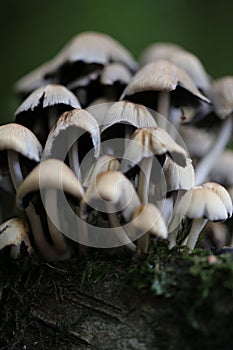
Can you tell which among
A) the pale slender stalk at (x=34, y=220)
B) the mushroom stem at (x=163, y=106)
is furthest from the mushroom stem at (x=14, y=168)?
the mushroom stem at (x=163, y=106)

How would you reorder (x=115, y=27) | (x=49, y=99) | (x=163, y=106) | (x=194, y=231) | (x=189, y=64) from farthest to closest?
1. (x=115, y=27)
2. (x=189, y=64)
3. (x=163, y=106)
4. (x=49, y=99)
5. (x=194, y=231)

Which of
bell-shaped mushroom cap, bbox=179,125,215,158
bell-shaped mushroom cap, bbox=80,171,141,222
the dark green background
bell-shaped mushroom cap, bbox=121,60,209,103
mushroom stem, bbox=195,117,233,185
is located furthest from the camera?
the dark green background

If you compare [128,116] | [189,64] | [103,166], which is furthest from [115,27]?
[103,166]

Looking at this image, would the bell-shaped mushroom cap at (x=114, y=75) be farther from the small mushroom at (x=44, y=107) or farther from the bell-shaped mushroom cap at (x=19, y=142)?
the bell-shaped mushroom cap at (x=19, y=142)

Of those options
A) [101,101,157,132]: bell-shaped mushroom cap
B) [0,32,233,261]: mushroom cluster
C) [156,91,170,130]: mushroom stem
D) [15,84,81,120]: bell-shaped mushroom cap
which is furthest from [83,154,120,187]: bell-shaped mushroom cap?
[156,91,170,130]: mushroom stem

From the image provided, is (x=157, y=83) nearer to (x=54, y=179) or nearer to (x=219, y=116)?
(x=219, y=116)

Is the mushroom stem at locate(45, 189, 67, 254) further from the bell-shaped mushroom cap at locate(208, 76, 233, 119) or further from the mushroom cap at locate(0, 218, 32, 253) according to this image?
A: the bell-shaped mushroom cap at locate(208, 76, 233, 119)
